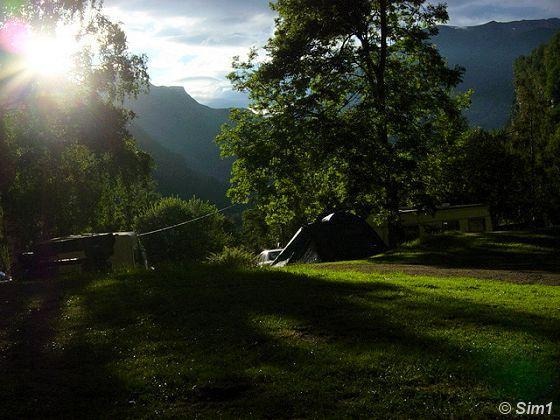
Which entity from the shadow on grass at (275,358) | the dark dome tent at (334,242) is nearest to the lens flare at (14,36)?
the shadow on grass at (275,358)

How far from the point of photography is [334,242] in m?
29.2

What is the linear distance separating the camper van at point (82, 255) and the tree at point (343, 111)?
26.7ft

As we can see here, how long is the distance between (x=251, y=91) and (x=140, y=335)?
72.9 feet

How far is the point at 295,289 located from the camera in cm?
1185

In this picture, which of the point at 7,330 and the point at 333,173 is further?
the point at 333,173

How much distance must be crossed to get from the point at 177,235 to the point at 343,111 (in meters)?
50.5

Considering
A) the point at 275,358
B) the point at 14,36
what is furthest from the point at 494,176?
the point at 275,358

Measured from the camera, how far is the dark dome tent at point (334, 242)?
29.0 meters

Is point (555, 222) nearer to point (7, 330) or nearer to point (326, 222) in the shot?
point (326, 222)

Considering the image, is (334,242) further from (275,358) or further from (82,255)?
(275,358)

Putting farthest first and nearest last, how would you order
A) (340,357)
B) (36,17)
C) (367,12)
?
(367,12) < (36,17) < (340,357)

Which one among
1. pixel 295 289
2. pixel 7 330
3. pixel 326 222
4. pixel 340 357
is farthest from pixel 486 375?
pixel 326 222

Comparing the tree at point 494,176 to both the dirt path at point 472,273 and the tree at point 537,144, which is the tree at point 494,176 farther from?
the dirt path at point 472,273

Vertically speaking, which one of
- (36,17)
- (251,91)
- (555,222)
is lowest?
(555,222)
